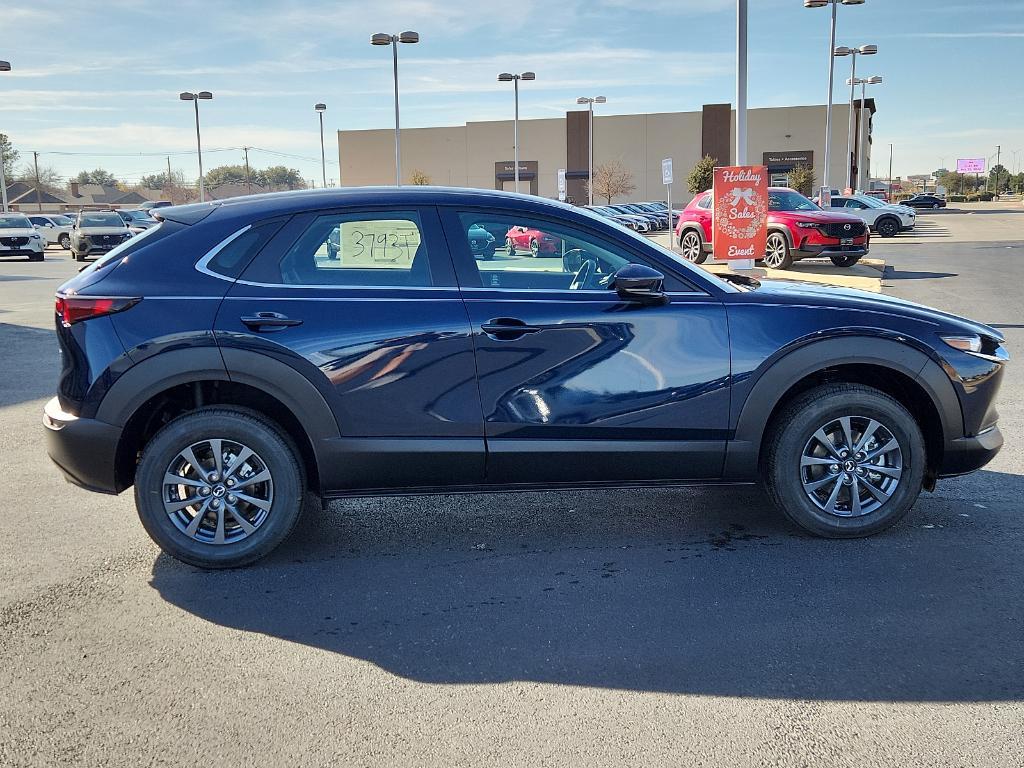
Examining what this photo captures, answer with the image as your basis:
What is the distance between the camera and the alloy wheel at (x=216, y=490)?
4664mm

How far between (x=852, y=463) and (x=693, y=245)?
19.9 m

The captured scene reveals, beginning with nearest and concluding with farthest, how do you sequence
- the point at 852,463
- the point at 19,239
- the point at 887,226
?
the point at 852,463 < the point at 19,239 < the point at 887,226

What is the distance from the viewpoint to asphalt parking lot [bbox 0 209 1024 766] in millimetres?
3180

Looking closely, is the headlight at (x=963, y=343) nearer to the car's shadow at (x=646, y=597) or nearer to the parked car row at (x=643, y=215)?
the car's shadow at (x=646, y=597)

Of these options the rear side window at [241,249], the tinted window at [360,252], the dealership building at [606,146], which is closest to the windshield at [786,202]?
the tinted window at [360,252]

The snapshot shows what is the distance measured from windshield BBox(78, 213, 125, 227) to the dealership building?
4823 cm

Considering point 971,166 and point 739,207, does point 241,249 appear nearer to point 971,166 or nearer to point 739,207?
point 739,207

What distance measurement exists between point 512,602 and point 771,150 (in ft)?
267

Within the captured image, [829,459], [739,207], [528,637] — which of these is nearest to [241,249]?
[528,637]

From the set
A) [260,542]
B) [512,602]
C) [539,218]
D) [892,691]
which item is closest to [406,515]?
[260,542]

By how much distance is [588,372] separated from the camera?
471 cm

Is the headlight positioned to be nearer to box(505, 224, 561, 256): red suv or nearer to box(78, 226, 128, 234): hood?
box(505, 224, 561, 256): red suv

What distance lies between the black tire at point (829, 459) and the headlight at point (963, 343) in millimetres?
412

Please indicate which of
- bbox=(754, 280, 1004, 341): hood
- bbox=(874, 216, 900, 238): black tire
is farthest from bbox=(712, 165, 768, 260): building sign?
bbox=(874, 216, 900, 238): black tire
